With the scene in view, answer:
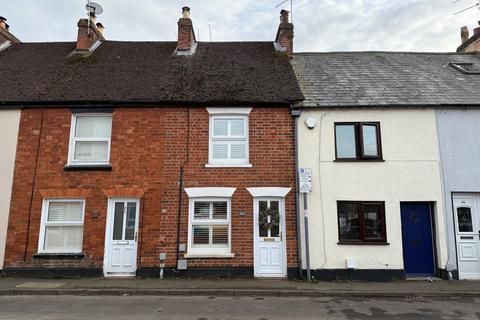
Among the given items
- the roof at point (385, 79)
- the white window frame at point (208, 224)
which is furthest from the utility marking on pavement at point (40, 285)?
the roof at point (385, 79)

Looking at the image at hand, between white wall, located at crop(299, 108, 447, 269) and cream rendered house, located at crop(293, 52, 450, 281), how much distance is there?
28mm

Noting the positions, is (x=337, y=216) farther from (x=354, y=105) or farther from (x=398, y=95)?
(x=398, y=95)

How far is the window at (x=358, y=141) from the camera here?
10227 mm

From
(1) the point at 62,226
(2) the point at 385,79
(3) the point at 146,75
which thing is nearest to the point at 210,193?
(1) the point at 62,226

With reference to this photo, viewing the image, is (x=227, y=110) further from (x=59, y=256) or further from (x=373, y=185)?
(x=59, y=256)

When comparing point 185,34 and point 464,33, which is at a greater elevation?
point 464,33

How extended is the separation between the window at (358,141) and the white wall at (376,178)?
0.17 meters

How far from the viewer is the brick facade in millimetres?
9680

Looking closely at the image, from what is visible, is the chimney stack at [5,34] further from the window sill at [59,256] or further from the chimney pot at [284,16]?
the chimney pot at [284,16]

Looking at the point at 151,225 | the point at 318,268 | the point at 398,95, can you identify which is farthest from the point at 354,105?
the point at 151,225

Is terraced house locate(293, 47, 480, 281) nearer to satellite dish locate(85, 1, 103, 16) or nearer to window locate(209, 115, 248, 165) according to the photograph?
window locate(209, 115, 248, 165)

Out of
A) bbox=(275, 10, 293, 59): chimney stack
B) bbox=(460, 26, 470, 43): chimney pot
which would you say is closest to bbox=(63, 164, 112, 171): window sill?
bbox=(275, 10, 293, 59): chimney stack

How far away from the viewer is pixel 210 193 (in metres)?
9.91

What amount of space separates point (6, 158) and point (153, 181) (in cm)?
459
